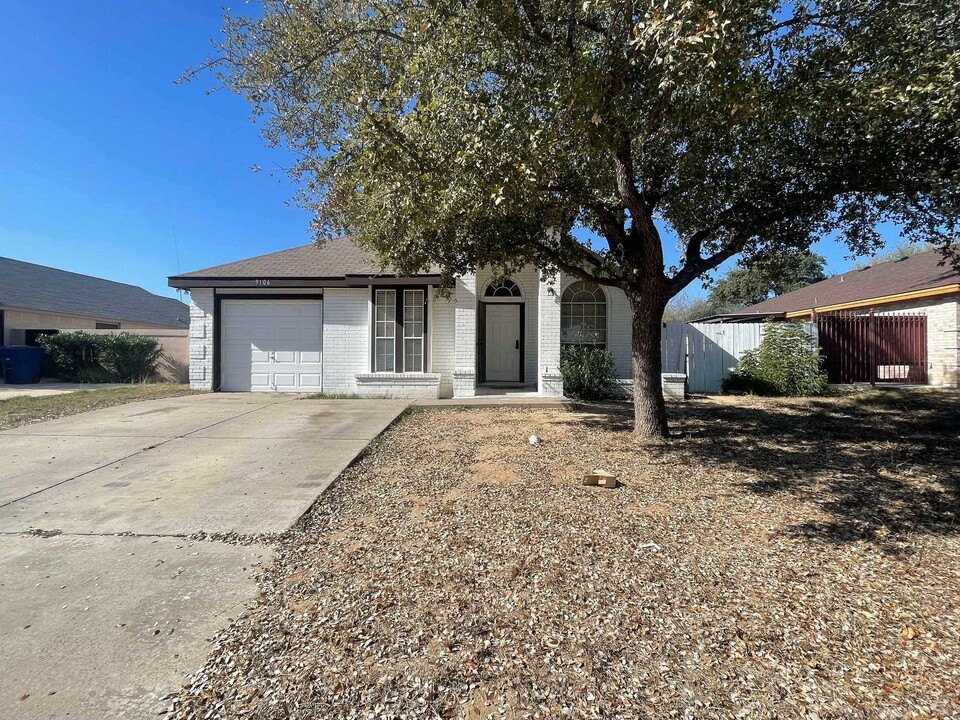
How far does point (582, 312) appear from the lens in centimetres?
1272

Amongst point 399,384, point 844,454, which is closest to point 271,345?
point 399,384

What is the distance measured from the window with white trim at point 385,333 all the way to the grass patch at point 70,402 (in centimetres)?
489

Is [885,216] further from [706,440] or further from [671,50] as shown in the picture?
[671,50]

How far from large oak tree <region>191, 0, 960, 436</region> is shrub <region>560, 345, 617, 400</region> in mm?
3549

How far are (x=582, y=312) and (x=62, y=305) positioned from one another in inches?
874

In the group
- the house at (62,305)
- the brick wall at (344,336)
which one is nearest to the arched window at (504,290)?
the brick wall at (344,336)

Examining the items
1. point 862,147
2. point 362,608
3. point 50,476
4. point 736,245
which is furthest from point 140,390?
point 862,147

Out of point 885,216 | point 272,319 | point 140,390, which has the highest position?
point 885,216

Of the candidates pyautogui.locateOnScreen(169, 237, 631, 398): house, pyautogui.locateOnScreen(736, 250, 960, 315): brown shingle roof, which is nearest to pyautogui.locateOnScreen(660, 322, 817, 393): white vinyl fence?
pyautogui.locateOnScreen(169, 237, 631, 398): house

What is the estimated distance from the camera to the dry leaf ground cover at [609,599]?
2172 mm

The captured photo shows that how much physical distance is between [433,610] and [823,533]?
3.08m

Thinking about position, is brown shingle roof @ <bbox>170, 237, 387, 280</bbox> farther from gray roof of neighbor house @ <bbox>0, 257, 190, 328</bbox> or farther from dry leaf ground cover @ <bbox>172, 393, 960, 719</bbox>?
gray roof of neighbor house @ <bbox>0, 257, 190, 328</bbox>

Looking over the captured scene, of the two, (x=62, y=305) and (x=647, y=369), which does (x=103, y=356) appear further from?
(x=647, y=369)

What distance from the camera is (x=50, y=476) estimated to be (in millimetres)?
5383
